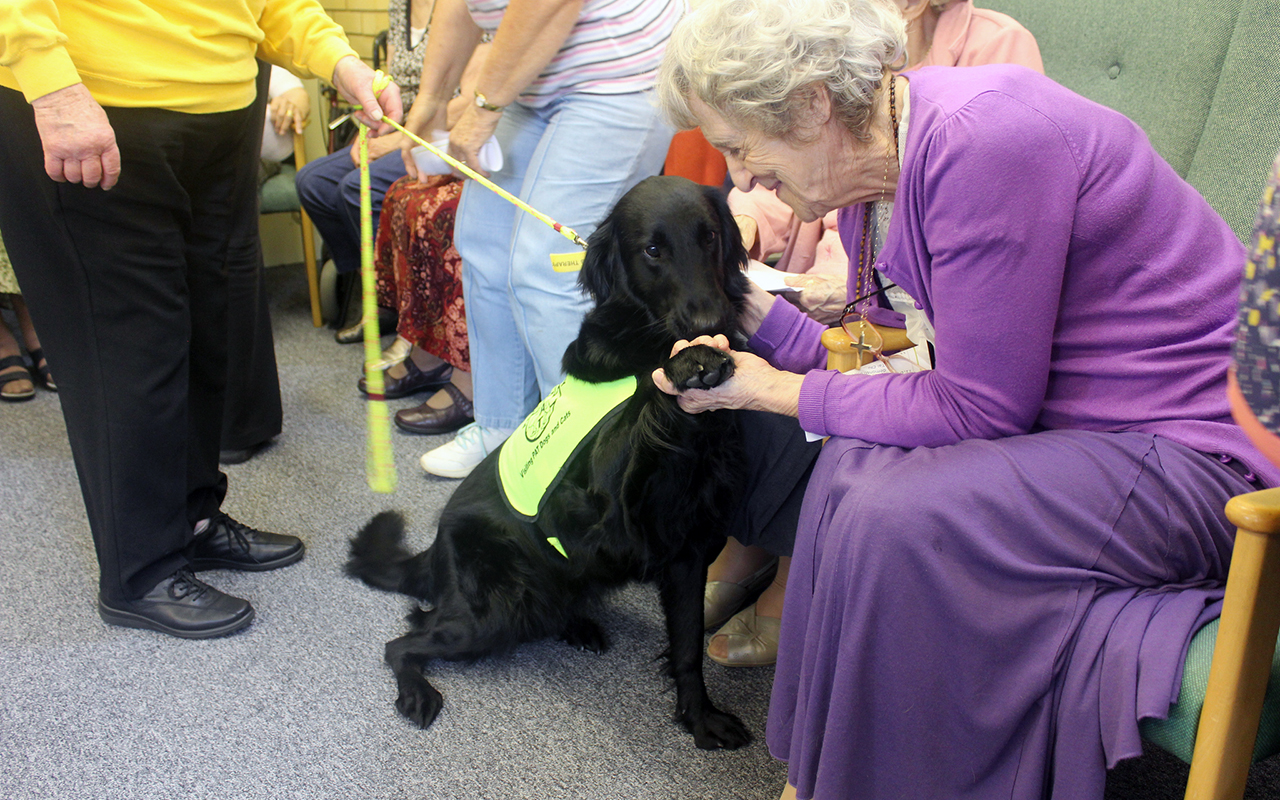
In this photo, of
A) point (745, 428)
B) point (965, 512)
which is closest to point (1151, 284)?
point (965, 512)

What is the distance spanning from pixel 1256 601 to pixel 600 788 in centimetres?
93

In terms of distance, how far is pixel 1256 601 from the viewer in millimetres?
742

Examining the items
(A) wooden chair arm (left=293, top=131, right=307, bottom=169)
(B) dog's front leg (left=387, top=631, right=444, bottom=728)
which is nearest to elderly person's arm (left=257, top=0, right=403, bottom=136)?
(B) dog's front leg (left=387, top=631, right=444, bottom=728)

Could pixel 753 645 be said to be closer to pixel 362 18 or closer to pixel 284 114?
pixel 284 114

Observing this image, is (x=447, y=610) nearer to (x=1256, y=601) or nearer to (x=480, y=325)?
(x=480, y=325)

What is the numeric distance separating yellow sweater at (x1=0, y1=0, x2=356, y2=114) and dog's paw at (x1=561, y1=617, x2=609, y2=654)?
3.81 feet

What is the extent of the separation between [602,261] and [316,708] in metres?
0.93

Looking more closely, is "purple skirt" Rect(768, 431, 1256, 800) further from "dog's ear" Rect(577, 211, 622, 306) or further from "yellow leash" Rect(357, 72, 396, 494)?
"yellow leash" Rect(357, 72, 396, 494)

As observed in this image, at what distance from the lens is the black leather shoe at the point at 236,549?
6.07ft

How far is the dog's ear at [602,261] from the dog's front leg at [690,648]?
1.60 ft

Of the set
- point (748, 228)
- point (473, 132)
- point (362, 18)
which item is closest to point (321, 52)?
point (473, 132)

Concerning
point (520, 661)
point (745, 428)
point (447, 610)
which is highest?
point (745, 428)

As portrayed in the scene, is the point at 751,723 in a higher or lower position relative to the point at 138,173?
lower

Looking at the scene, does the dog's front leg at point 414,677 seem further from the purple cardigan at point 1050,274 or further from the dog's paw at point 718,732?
the purple cardigan at point 1050,274
